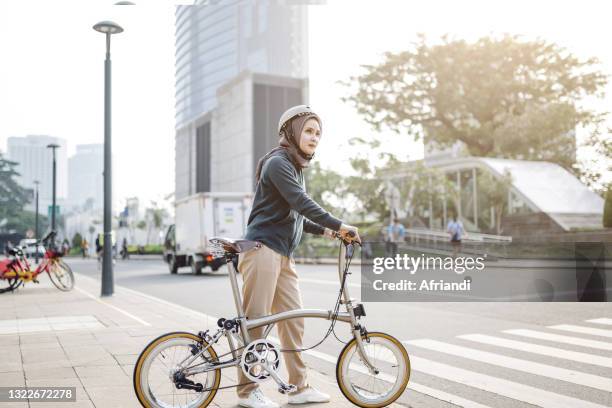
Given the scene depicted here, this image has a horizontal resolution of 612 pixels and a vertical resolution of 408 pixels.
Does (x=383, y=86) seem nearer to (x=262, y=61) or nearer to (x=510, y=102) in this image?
(x=510, y=102)

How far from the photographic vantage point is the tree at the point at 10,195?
72.1 feet

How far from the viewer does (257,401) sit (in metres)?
4.24

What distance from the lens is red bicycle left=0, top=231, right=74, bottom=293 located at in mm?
14930

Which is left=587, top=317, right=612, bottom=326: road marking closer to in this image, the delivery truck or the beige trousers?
the beige trousers

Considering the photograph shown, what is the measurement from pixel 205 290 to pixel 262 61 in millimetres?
126178

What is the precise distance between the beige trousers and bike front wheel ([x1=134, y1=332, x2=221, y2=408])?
0.85ft

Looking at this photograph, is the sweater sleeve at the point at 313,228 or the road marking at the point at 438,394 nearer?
the road marking at the point at 438,394

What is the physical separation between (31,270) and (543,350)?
12106 millimetres

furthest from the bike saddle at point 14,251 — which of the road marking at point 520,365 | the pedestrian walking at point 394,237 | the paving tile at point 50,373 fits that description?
the pedestrian walking at point 394,237

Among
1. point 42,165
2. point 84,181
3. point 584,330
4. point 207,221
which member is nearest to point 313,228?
point 584,330

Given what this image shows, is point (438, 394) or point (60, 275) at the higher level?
point (60, 275)

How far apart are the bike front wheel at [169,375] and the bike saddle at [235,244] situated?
0.57 metres

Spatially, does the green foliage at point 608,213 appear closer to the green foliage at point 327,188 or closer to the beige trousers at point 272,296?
the green foliage at point 327,188

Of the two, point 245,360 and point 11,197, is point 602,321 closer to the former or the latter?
point 245,360
